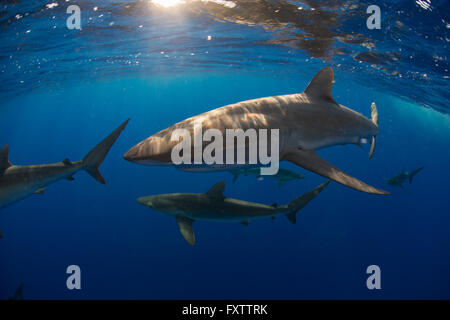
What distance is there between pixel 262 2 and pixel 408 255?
2792 centimetres

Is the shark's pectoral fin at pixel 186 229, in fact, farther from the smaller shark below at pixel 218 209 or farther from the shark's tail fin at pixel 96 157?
the shark's tail fin at pixel 96 157

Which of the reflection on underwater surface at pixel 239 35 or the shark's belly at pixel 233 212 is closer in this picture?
the shark's belly at pixel 233 212

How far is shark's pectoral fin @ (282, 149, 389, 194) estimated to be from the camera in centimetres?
250

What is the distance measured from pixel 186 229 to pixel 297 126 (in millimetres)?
3548

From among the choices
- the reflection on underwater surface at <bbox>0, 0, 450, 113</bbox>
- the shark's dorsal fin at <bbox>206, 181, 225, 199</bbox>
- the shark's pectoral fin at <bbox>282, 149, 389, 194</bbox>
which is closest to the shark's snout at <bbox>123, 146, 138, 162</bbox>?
the shark's pectoral fin at <bbox>282, 149, 389, 194</bbox>

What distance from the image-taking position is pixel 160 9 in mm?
9664

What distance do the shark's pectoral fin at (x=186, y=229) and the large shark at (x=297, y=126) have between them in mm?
2887

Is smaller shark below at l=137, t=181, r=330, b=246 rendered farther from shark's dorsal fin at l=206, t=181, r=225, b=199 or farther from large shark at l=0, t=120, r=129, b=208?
large shark at l=0, t=120, r=129, b=208

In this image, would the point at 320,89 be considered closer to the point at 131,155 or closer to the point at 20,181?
the point at 131,155

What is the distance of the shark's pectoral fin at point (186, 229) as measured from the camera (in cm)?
508

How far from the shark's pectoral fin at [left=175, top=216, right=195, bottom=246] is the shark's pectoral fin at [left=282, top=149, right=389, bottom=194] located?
307 cm

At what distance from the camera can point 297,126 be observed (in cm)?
329

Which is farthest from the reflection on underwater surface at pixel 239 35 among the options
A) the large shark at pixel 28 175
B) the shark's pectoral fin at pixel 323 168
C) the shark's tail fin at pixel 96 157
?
the shark's pectoral fin at pixel 323 168
